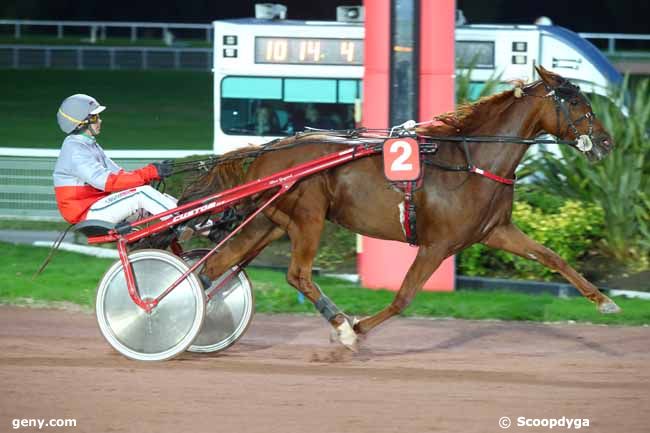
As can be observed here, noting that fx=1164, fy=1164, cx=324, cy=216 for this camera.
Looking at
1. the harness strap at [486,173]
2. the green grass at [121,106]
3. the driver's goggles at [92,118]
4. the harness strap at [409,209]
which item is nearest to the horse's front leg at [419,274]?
the harness strap at [409,209]

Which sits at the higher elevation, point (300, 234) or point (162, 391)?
point (300, 234)

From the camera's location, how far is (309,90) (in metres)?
13.4

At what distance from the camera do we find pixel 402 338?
8.24m

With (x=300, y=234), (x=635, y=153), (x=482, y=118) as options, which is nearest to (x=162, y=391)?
(x=300, y=234)

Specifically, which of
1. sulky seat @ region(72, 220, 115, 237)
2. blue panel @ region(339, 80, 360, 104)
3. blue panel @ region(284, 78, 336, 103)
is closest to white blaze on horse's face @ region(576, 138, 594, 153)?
sulky seat @ region(72, 220, 115, 237)

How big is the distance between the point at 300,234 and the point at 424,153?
0.96 m

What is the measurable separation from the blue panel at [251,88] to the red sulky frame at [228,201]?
20.6 ft

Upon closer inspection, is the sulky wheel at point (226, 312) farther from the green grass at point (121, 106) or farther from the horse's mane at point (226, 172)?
the green grass at point (121, 106)

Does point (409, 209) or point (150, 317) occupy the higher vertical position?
point (409, 209)

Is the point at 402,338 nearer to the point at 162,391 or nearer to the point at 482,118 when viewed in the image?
the point at 482,118

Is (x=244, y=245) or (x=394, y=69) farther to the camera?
(x=394, y=69)

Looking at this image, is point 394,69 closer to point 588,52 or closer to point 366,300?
point 366,300

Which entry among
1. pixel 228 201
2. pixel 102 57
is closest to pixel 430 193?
pixel 228 201

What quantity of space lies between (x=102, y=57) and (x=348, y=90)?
1995 cm
